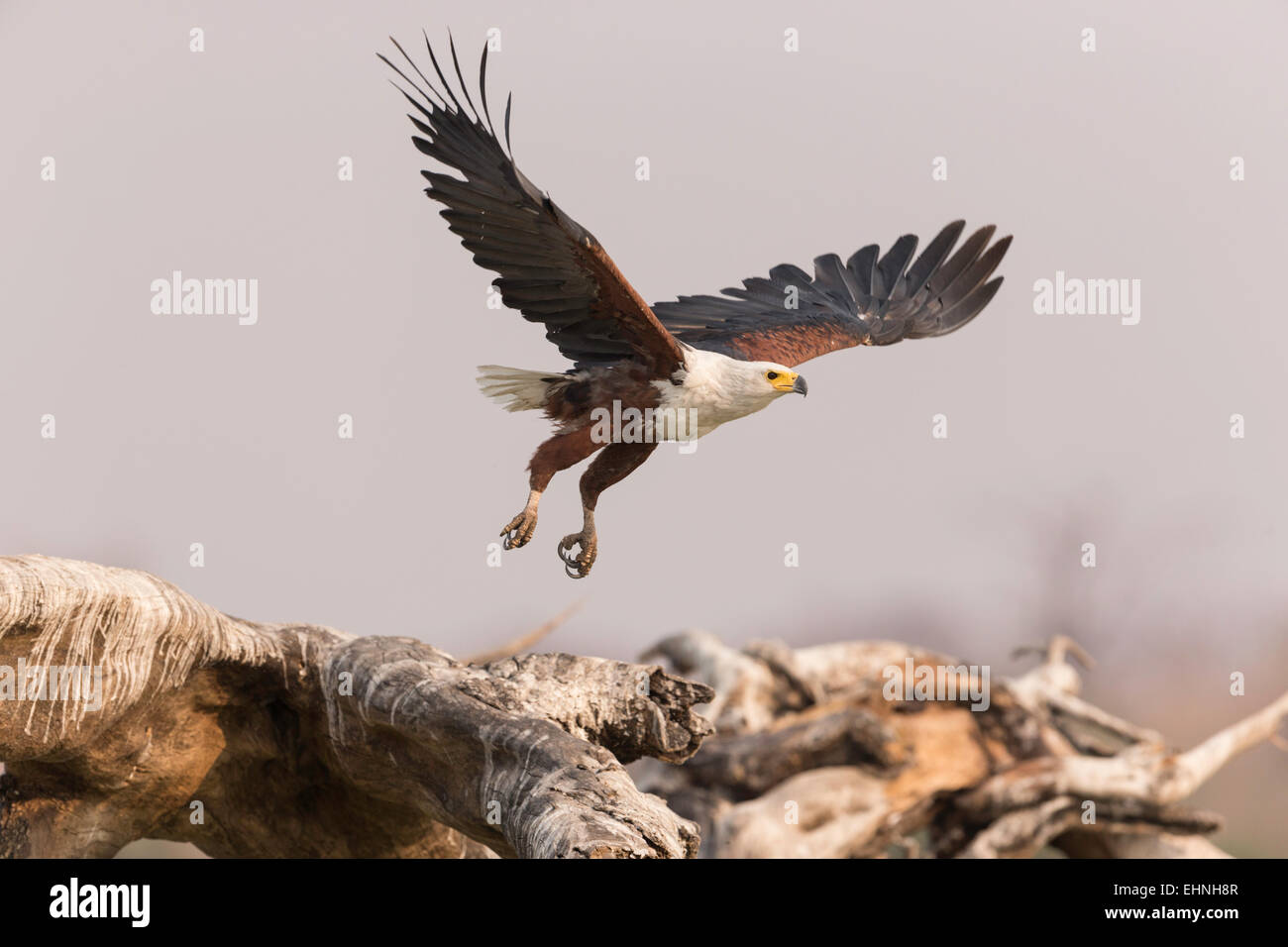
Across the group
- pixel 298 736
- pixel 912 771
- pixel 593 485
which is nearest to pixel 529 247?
pixel 593 485

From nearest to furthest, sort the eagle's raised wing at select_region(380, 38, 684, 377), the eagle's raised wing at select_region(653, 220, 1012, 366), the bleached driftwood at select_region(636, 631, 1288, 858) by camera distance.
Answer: the eagle's raised wing at select_region(380, 38, 684, 377)
the eagle's raised wing at select_region(653, 220, 1012, 366)
the bleached driftwood at select_region(636, 631, 1288, 858)

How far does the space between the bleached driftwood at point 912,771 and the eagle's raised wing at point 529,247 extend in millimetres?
4696

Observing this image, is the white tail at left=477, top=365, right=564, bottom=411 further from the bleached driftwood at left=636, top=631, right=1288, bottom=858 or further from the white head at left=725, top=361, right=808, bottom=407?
the bleached driftwood at left=636, top=631, right=1288, bottom=858

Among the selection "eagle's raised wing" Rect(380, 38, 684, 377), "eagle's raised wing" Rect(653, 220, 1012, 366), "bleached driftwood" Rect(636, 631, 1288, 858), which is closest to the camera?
"eagle's raised wing" Rect(380, 38, 684, 377)

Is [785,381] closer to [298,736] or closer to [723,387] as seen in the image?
[723,387]

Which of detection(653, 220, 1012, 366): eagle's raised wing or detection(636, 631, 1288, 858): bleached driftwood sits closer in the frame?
detection(653, 220, 1012, 366): eagle's raised wing

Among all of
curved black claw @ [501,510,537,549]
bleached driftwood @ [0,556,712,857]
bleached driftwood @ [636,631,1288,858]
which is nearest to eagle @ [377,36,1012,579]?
curved black claw @ [501,510,537,549]

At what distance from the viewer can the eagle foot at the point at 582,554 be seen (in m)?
4.24

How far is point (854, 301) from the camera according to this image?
626cm

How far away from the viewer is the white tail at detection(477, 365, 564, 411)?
427 cm

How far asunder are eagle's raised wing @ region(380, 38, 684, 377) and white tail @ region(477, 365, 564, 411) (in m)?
0.16

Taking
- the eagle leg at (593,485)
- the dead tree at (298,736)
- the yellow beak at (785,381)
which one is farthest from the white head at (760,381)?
the dead tree at (298,736)
